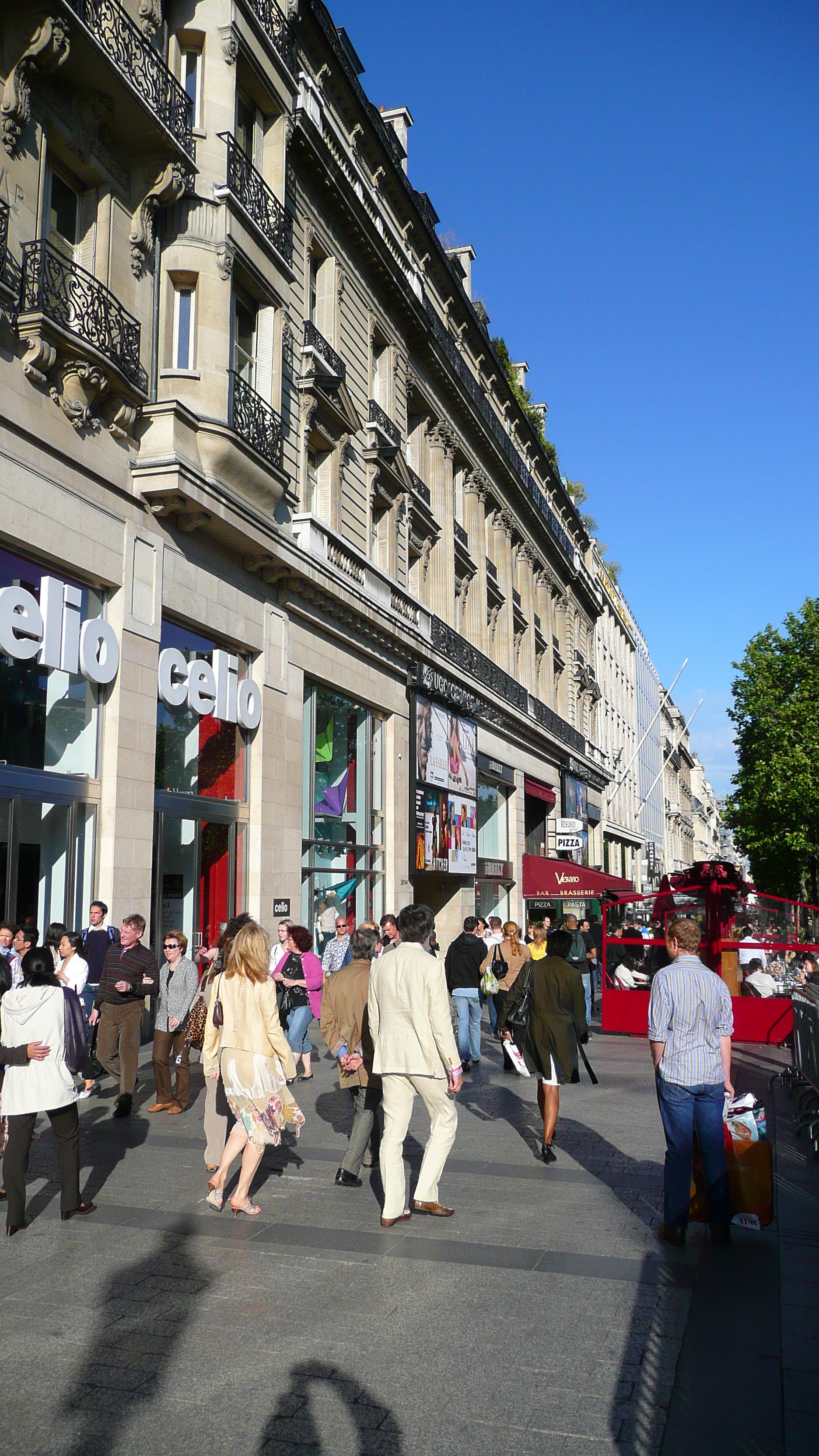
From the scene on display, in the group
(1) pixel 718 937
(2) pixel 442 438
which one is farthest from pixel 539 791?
(1) pixel 718 937

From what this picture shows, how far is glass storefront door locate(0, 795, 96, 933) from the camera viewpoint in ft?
37.5

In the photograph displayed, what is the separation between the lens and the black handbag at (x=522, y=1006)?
29.7 ft

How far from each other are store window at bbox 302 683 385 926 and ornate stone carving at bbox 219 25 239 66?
9.71 meters

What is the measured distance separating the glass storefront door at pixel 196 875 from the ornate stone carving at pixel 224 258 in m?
7.45

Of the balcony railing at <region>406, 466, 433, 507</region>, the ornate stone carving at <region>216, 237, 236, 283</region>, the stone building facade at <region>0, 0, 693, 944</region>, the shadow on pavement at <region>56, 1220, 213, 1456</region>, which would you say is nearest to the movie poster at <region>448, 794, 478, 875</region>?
the stone building facade at <region>0, 0, 693, 944</region>

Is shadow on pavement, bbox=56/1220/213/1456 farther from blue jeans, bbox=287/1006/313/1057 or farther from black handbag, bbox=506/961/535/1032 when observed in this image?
blue jeans, bbox=287/1006/313/1057

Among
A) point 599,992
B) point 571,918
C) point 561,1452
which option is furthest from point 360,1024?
point 599,992

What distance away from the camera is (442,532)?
2922cm

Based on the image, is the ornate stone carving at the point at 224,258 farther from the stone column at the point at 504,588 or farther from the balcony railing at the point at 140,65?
the stone column at the point at 504,588

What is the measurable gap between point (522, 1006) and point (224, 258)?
11.3 metres

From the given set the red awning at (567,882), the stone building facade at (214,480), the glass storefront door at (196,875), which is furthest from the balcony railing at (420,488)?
the glass storefront door at (196,875)

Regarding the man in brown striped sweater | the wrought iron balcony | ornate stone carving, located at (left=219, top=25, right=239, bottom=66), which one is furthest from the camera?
the wrought iron balcony

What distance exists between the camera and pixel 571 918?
61.3 ft

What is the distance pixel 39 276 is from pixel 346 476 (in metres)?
10.3
